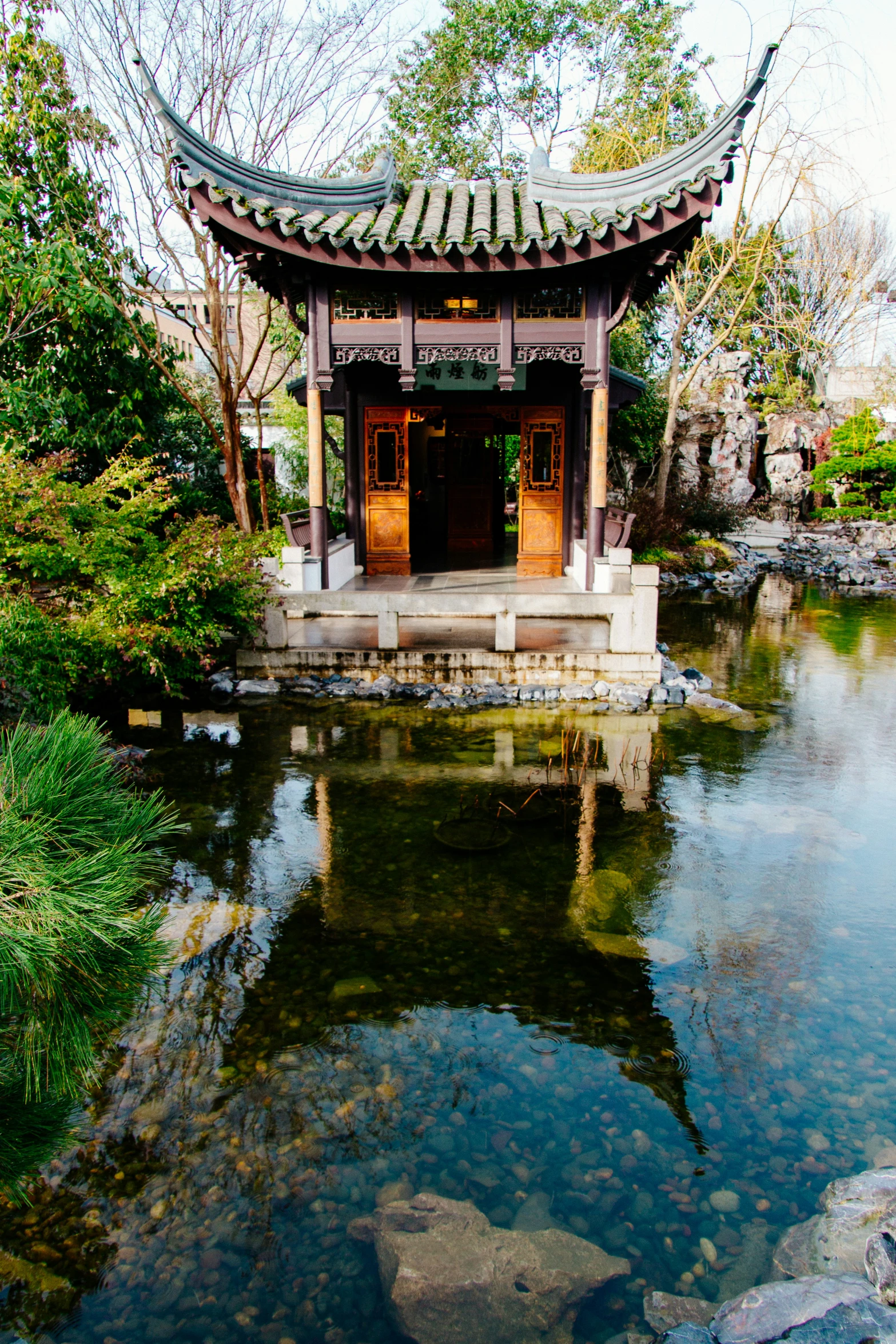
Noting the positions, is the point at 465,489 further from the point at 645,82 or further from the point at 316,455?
the point at 645,82

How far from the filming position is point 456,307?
982cm

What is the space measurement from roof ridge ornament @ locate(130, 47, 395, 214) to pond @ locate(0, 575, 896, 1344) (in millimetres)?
6010

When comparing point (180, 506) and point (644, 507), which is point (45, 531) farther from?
point (644, 507)

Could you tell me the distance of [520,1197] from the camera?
2818mm

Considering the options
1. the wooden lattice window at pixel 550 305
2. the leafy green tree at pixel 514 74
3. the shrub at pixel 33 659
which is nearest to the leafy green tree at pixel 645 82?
the leafy green tree at pixel 514 74

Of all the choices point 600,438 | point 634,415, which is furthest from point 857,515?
point 600,438

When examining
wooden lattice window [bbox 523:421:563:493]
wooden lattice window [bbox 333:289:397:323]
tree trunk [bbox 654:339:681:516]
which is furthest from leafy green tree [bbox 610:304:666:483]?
wooden lattice window [bbox 333:289:397:323]

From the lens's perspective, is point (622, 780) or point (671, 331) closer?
point (622, 780)

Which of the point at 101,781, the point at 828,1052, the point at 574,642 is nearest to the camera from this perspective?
the point at 101,781

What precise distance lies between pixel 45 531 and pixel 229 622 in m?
1.99

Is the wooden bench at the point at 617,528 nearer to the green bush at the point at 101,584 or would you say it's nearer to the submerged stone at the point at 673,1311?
the green bush at the point at 101,584

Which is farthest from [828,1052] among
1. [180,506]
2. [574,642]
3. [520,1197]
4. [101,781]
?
[180,506]

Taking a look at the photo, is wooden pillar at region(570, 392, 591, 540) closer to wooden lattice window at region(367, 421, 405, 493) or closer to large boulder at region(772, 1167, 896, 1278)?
wooden lattice window at region(367, 421, 405, 493)

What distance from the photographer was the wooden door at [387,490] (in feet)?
40.5
